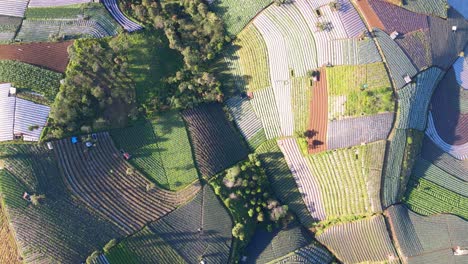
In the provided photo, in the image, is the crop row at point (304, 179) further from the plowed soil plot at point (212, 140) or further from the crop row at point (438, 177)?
the crop row at point (438, 177)

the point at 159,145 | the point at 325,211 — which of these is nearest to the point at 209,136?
the point at 159,145

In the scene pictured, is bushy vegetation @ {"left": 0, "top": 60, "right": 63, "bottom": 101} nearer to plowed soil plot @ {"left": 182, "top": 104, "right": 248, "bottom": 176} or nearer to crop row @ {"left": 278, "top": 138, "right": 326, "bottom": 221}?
plowed soil plot @ {"left": 182, "top": 104, "right": 248, "bottom": 176}

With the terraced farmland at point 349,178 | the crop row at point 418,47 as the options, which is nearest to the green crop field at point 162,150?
the terraced farmland at point 349,178

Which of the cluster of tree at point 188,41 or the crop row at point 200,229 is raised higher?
the cluster of tree at point 188,41

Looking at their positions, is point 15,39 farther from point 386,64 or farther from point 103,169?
point 386,64

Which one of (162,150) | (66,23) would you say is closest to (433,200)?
(162,150)

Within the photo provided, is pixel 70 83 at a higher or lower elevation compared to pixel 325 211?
higher
